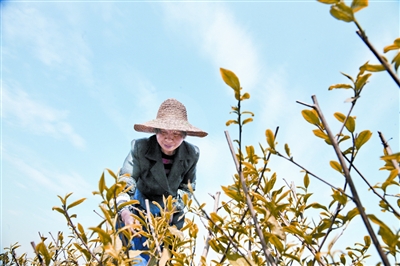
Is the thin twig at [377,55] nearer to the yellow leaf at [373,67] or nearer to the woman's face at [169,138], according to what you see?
the yellow leaf at [373,67]

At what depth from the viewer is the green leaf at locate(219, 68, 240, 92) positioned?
763mm

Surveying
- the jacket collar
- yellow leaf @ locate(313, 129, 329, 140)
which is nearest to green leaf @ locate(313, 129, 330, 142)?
yellow leaf @ locate(313, 129, 329, 140)

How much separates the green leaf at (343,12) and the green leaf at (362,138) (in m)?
0.33

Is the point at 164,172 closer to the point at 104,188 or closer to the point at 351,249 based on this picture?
the point at 351,249

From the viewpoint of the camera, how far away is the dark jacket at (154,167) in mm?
2676

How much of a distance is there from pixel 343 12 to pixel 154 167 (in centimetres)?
230

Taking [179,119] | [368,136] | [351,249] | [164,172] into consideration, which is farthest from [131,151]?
[368,136]

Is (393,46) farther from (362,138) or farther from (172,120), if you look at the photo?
(172,120)

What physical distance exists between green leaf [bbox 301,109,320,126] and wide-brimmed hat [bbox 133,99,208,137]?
4.99ft

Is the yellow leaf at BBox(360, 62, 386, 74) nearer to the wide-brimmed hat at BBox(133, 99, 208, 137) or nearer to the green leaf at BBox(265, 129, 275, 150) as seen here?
the green leaf at BBox(265, 129, 275, 150)

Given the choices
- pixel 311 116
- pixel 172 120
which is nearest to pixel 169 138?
pixel 172 120

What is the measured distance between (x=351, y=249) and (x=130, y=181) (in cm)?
161

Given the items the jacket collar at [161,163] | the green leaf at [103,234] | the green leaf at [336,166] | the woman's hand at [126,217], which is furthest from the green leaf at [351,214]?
the jacket collar at [161,163]

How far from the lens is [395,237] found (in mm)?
654
